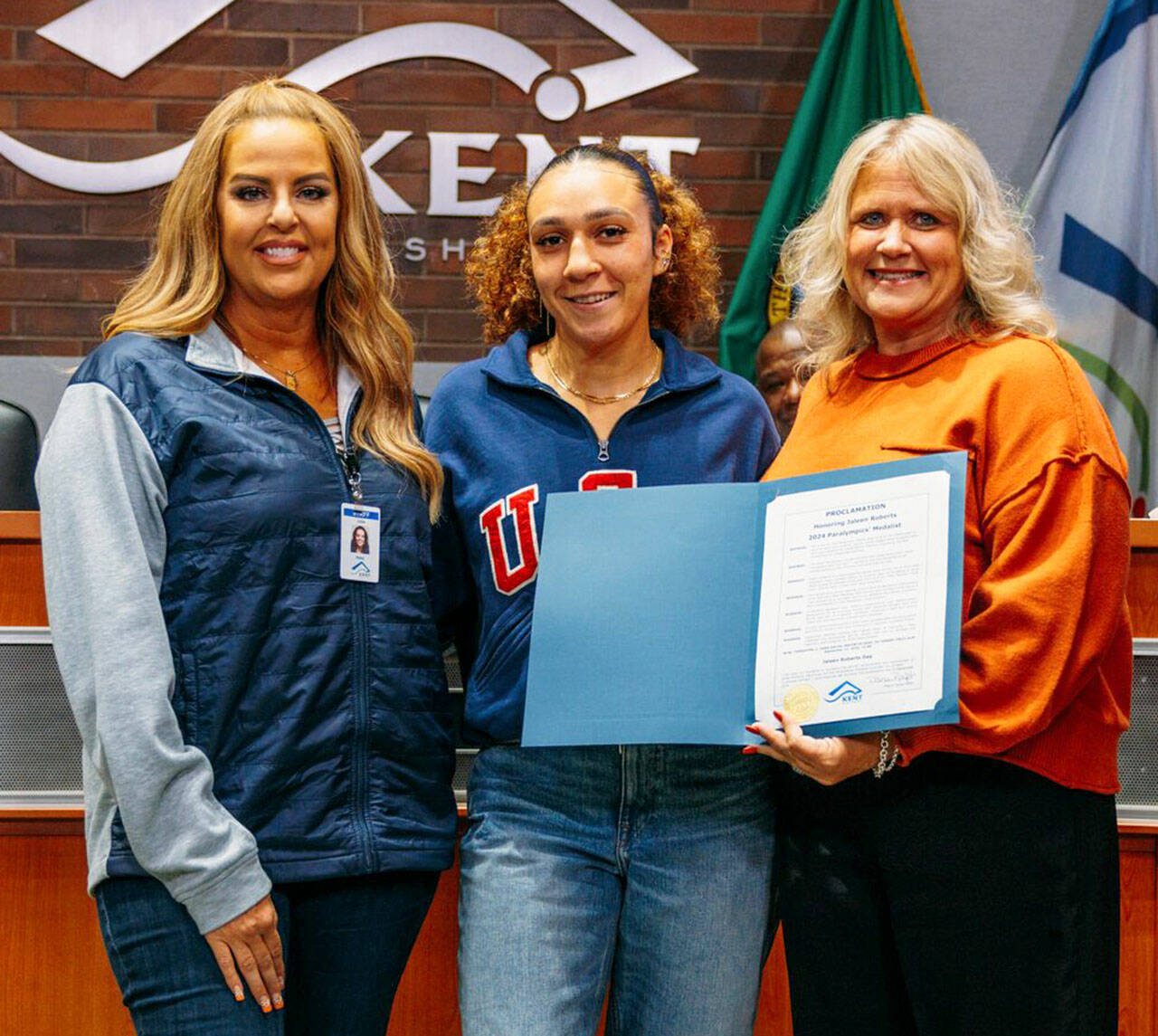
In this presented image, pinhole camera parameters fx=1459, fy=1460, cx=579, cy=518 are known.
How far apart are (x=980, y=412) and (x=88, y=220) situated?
3519 millimetres

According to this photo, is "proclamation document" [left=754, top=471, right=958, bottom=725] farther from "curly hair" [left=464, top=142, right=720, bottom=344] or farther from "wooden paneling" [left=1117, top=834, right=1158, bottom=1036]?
"wooden paneling" [left=1117, top=834, right=1158, bottom=1036]

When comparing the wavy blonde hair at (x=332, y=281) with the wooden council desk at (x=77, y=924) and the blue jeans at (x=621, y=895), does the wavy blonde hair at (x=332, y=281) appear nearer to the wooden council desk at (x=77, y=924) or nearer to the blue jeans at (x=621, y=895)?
the blue jeans at (x=621, y=895)

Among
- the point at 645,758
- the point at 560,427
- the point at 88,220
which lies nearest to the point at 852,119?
the point at 88,220

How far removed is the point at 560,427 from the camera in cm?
199

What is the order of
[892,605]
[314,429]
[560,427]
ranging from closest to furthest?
[892,605], [314,429], [560,427]

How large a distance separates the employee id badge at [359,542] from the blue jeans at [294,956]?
375mm

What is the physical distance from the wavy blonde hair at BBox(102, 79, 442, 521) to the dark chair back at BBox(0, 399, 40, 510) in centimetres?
126

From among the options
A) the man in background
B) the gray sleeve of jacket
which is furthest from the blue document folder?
the man in background

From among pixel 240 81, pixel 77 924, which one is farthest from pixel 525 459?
pixel 240 81

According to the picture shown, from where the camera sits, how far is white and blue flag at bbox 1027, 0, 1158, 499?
13.8 feet

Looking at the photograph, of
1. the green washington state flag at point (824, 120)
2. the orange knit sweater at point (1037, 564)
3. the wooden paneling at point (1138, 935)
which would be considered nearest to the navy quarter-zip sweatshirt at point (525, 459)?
the orange knit sweater at point (1037, 564)

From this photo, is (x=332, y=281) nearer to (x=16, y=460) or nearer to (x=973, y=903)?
(x=973, y=903)

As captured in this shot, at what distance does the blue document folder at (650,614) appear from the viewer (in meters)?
1.78

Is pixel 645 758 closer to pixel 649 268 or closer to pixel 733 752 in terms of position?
pixel 733 752
